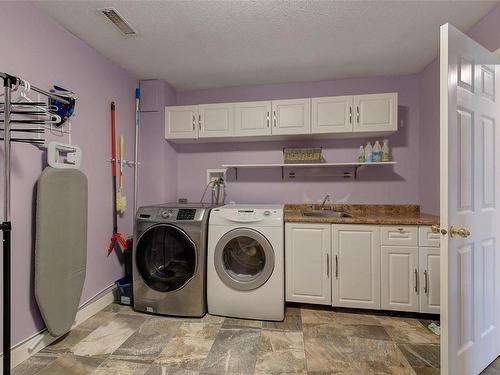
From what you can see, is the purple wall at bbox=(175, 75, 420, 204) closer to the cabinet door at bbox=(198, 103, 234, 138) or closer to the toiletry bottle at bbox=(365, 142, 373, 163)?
the toiletry bottle at bbox=(365, 142, 373, 163)

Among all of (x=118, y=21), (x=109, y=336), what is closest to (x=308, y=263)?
(x=109, y=336)

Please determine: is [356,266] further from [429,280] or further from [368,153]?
[368,153]

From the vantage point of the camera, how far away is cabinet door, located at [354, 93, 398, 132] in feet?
7.95

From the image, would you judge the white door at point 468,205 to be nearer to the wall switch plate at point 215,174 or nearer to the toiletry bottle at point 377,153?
the toiletry bottle at point 377,153

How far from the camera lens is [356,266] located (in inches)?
86.5

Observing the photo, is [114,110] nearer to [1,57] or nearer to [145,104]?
[145,104]

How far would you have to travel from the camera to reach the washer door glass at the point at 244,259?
215cm

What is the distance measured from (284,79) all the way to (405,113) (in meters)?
1.35

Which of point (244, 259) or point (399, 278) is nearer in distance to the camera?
point (399, 278)

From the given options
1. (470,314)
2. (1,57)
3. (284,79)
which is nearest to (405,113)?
(284,79)

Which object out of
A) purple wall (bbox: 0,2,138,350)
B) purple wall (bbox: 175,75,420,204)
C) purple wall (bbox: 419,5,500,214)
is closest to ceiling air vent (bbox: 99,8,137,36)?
purple wall (bbox: 0,2,138,350)

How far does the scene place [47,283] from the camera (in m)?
1.67

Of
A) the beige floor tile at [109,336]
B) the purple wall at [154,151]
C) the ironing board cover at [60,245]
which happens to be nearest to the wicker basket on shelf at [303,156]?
the purple wall at [154,151]

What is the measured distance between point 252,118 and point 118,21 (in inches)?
53.6
